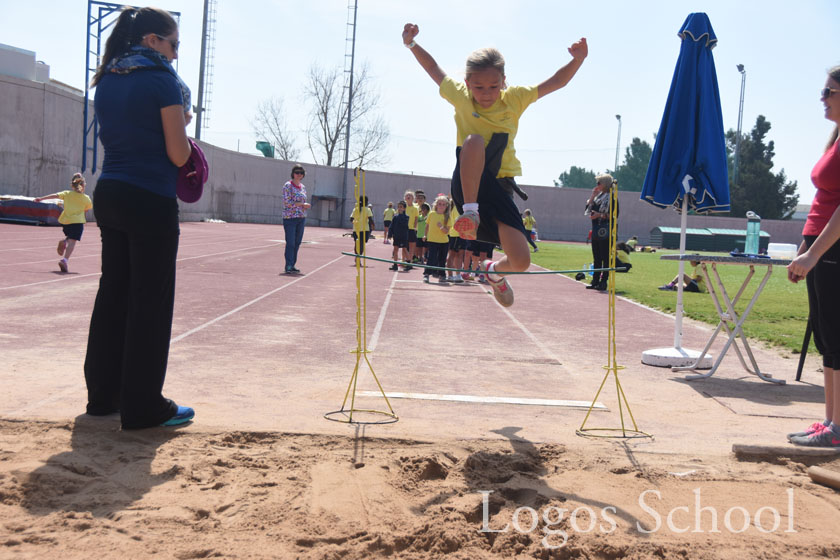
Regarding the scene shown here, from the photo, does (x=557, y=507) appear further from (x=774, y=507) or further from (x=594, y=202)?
(x=594, y=202)

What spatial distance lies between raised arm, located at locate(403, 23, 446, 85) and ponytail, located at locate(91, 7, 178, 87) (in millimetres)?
1635

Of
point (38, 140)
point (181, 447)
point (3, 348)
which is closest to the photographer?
point (181, 447)

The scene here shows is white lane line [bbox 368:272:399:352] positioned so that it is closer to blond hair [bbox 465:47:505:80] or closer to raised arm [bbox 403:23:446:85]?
raised arm [bbox 403:23:446:85]

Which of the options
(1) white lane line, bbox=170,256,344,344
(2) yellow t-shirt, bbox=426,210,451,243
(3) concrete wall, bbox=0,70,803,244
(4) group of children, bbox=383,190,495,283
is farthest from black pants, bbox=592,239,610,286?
(3) concrete wall, bbox=0,70,803,244

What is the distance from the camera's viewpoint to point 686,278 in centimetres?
1513

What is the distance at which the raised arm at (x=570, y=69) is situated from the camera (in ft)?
15.7

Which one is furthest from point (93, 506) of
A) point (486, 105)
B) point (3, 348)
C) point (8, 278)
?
point (8, 278)

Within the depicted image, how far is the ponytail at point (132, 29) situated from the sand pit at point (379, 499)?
1.99m

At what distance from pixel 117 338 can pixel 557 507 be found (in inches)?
99.9

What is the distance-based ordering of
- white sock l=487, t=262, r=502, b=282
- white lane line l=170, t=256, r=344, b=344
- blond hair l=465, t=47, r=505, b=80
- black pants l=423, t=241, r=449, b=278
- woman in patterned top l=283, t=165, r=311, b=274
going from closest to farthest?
blond hair l=465, t=47, r=505, b=80
white sock l=487, t=262, r=502, b=282
white lane line l=170, t=256, r=344, b=344
woman in patterned top l=283, t=165, r=311, b=274
black pants l=423, t=241, r=449, b=278

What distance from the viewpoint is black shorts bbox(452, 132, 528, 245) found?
182 inches

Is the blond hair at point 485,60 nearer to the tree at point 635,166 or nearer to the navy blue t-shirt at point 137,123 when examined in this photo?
the navy blue t-shirt at point 137,123

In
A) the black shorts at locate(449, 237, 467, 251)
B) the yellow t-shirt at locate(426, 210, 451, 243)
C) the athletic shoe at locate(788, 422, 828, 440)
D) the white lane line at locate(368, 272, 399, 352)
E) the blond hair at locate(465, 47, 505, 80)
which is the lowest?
the white lane line at locate(368, 272, 399, 352)

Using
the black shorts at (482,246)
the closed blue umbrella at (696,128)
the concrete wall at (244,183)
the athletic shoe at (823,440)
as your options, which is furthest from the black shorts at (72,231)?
the concrete wall at (244,183)
